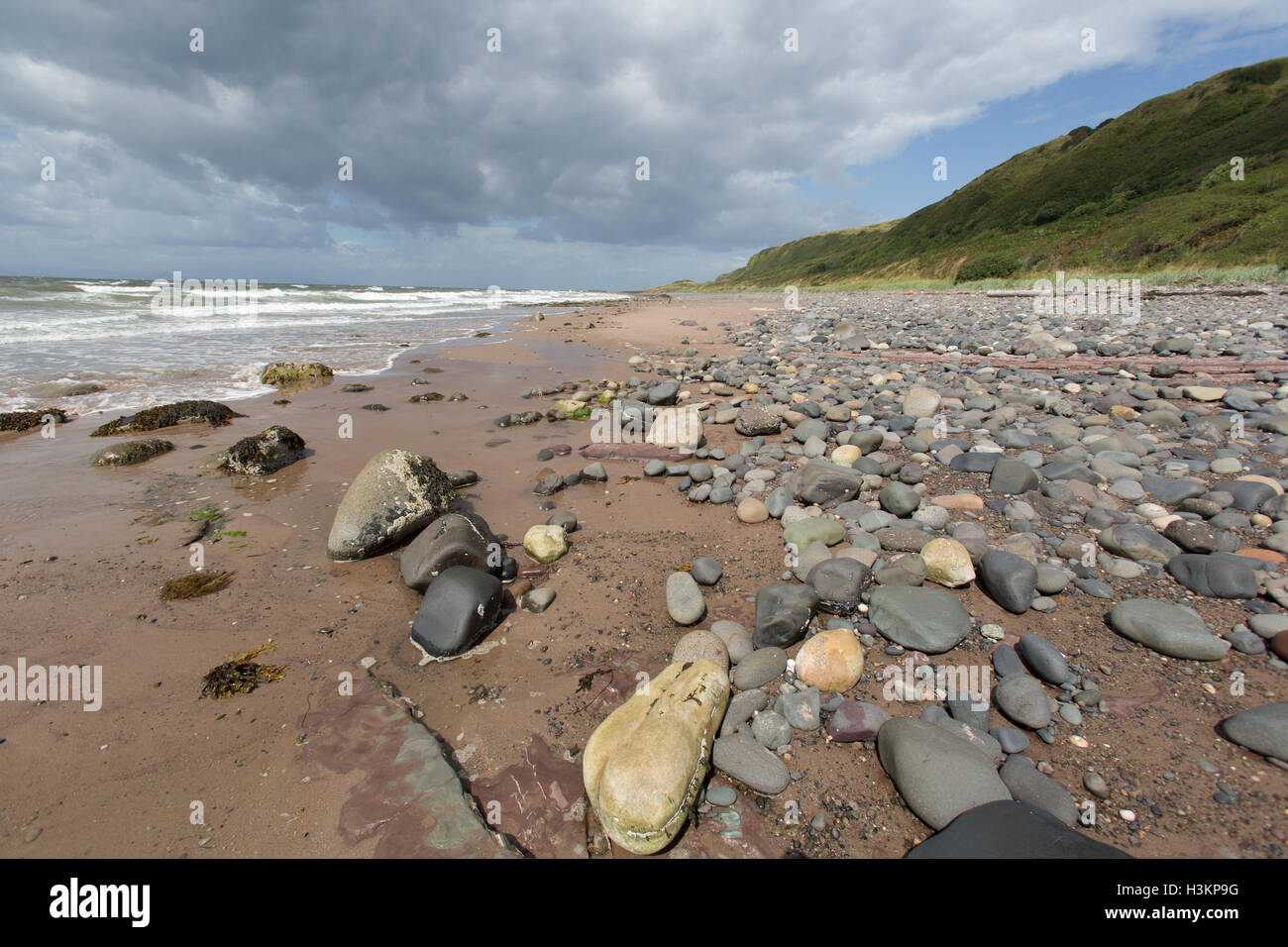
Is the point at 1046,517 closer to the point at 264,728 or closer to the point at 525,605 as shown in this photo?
the point at 525,605

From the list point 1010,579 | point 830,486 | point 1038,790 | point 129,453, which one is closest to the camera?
point 1038,790

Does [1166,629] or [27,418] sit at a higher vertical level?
[27,418]

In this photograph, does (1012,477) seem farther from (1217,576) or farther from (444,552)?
(444,552)

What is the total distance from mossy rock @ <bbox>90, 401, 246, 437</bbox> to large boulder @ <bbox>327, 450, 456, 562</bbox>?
5.23m

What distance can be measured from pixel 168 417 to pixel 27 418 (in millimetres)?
2024

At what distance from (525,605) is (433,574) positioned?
731 millimetres

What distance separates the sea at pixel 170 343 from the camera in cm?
970

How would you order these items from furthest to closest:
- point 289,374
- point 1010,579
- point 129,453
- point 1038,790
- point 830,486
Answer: point 289,374, point 129,453, point 830,486, point 1010,579, point 1038,790

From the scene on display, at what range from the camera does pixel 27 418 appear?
7.54m

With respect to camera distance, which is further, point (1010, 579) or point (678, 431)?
point (678, 431)

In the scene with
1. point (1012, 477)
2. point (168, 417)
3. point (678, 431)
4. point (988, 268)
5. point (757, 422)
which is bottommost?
point (1012, 477)

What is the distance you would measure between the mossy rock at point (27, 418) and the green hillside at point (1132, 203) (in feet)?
128

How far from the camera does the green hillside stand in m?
27.0

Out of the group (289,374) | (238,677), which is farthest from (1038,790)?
(289,374)
